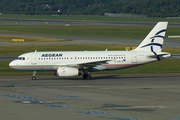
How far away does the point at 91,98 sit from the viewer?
31.2 meters

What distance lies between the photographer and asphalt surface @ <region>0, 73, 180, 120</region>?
24.7m

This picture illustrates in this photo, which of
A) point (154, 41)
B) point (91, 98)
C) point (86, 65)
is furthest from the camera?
point (154, 41)

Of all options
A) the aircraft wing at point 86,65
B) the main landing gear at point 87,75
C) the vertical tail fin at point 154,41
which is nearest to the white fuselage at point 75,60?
the aircraft wing at point 86,65

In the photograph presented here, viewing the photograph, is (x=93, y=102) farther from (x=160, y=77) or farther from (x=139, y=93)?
(x=160, y=77)

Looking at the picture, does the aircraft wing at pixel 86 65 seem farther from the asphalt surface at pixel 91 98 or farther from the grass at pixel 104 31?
the grass at pixel 104 31

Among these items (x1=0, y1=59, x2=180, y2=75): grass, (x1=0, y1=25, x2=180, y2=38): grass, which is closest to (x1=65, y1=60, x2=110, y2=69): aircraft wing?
(x1=0, y1=59, x2=180, y2=75): grass

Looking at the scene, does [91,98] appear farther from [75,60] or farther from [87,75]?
[75,60]

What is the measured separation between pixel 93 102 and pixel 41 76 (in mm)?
20359

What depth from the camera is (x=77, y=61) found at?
4450cm

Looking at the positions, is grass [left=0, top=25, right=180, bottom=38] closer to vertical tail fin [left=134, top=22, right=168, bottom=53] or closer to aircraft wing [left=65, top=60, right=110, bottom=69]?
vertical tail fin [left=134, top=22, right=168, bottom=53]

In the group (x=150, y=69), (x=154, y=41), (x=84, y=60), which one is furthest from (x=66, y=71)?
(x=150, y=69)

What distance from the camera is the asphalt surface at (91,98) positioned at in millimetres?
24745

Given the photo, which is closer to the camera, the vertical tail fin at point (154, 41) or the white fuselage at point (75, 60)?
the white fuselage at point (75, 60)

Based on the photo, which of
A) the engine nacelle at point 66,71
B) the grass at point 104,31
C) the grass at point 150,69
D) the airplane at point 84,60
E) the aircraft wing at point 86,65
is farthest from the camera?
the grass at point 104,31
